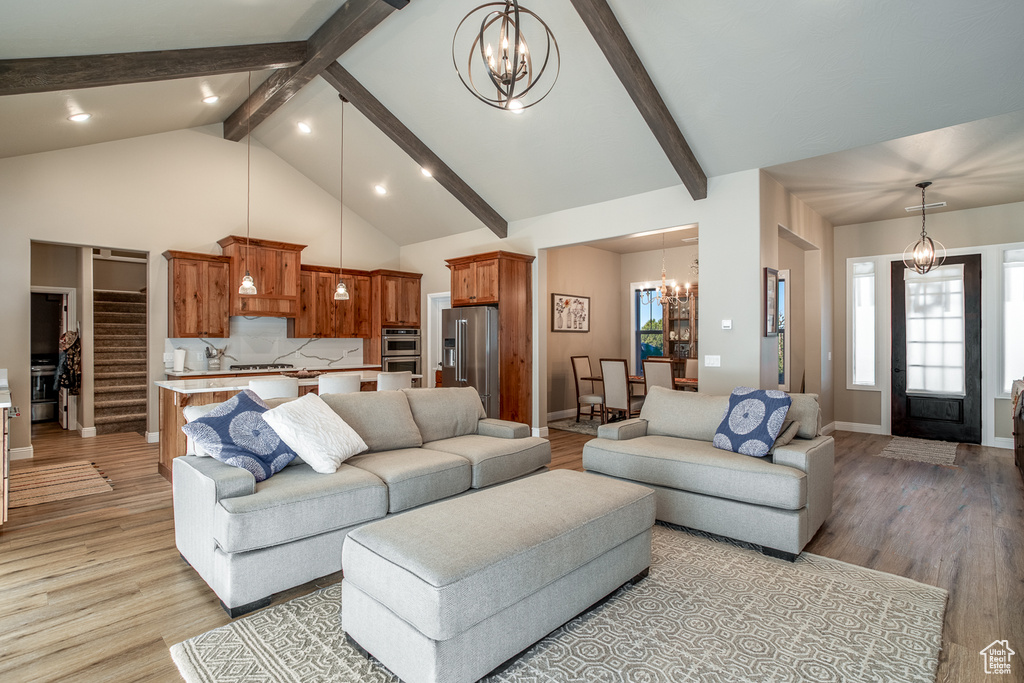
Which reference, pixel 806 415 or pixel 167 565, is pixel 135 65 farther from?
pixel 806 415

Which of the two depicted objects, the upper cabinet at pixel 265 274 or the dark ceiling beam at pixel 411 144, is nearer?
the dark ceiling beam at pixel 411 144

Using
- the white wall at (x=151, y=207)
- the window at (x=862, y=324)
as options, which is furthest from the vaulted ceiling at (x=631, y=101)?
the window at (x=862, y=324)

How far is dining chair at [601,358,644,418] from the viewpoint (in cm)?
657

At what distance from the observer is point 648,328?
28.6 ft

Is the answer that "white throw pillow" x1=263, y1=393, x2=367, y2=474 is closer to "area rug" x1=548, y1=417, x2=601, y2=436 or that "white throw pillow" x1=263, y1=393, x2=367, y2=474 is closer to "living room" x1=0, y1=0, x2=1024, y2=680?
"living room" x1=0, y1=0, x2=1024, y2=680

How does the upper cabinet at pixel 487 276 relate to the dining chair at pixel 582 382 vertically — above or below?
above

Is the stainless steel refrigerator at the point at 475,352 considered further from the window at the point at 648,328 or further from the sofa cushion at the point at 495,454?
the window at the point at 648,328

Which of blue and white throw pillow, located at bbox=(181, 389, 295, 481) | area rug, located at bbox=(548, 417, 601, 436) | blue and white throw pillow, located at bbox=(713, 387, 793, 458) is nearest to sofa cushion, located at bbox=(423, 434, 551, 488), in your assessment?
blue and white throw pillow, located at bbox=(181, 389, 295, 481)

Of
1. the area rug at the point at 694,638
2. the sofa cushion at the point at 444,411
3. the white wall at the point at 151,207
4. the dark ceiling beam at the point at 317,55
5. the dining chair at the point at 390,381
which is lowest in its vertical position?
the area rug at the point at 694,638

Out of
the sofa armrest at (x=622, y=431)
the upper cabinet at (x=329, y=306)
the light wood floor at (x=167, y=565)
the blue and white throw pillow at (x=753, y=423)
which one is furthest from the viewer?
the upper cabinet at (x=329, y=306)

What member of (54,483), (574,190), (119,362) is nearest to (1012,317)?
(574,190)

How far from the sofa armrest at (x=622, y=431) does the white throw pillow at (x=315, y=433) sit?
1713mm

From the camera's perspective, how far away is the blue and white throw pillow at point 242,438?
2.58 metres

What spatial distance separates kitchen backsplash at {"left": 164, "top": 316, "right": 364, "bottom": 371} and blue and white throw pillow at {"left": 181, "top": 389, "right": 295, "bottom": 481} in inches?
171
